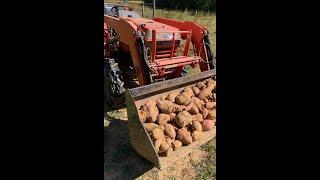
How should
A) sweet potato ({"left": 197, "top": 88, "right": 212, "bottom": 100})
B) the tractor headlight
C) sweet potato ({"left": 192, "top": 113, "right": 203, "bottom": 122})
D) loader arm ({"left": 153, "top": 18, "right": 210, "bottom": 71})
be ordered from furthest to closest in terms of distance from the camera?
loader arm ({"left": 153, "top": 18, "right": 210, "bottom": 71})
the tractor headlight
sweet potato ({"left": 197, "top": 88, "right": 212, "bottom": 100})
sweet potato ({"left": 192, "top": 113, "right": 203, "bottom": 122})

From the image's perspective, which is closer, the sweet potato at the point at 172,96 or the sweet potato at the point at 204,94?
the sweet potato at the point at 172,96

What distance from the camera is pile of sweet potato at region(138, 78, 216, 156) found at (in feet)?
12.5

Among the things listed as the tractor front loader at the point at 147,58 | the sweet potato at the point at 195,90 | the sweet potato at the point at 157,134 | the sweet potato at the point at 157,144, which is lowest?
the sweet potato at the point at 157,144

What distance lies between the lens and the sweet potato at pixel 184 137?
3.85 metres

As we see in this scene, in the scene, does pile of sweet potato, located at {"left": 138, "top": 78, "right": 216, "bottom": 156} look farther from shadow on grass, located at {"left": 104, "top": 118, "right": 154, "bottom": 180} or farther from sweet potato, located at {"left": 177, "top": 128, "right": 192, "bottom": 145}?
shadow on grass, located at {"left": 104, "top": 118, "right": 154, "bottom": 180}

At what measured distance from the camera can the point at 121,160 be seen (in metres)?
4.03

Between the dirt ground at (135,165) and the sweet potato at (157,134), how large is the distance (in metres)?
0.36

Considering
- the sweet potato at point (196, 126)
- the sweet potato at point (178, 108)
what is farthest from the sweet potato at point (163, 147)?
the sweet potato at point (178, 108)

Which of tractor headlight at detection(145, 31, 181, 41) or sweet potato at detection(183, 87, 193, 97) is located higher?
tractor headlight at detection(145, 31, 181, 41)

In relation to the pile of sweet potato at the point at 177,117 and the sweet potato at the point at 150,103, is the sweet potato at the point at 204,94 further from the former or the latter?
the sweet potato at the point at 150,103

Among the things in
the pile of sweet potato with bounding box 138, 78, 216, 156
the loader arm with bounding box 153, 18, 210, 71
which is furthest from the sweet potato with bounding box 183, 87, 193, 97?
the loader arm with bounding box 153, 18, 210, 71

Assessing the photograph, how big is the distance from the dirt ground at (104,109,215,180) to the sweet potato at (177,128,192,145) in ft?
0.97

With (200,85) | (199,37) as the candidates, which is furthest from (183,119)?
(199,37)
